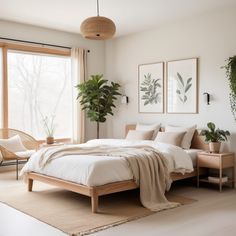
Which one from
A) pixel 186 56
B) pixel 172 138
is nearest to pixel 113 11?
pixel 186 56

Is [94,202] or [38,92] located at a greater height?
[38,92]

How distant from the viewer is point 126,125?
287 inches

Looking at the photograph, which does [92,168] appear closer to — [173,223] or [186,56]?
[173,223]

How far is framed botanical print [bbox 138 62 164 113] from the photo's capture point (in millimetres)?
6809

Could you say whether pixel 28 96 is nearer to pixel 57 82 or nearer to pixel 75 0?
pixel 57 82

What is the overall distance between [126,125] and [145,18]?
217cm

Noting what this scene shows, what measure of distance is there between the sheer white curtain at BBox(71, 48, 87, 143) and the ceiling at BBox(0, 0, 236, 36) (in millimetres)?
840

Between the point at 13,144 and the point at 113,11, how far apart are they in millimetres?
2871

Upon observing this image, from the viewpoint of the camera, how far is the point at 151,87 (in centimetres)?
698

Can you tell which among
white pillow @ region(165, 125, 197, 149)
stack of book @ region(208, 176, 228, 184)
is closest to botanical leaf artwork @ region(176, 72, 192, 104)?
white pillow @ region(165, 125, 197, 149)

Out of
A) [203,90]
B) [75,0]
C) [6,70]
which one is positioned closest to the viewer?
[75,0]

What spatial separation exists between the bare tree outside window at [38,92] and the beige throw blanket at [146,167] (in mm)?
2164

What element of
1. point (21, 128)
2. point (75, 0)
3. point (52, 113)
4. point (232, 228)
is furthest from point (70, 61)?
point (232, 228)

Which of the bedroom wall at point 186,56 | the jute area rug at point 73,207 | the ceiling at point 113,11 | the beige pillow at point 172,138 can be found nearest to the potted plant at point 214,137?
the bedroom wall at point 186,56
